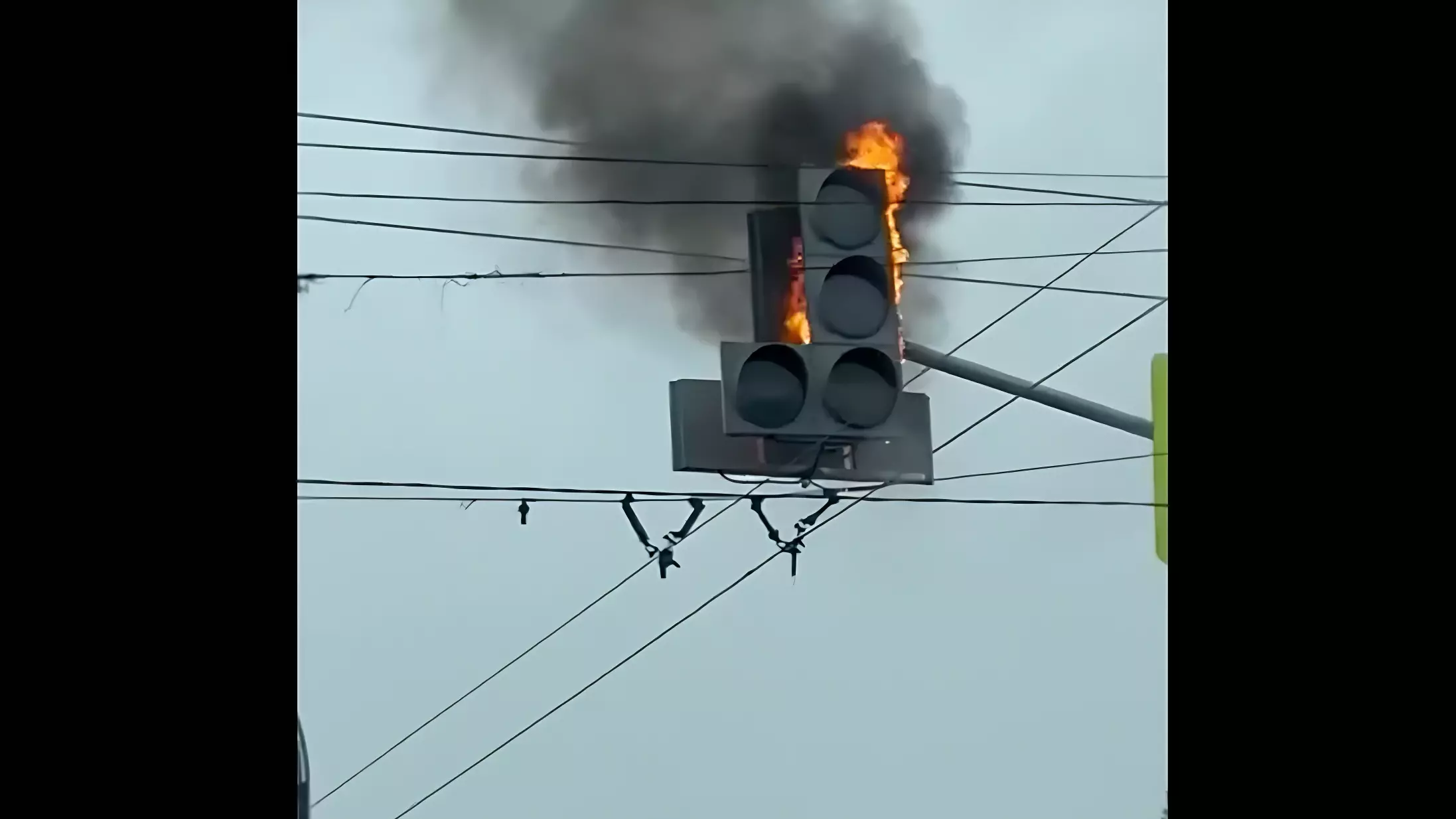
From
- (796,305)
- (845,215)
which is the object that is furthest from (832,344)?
(845,215)

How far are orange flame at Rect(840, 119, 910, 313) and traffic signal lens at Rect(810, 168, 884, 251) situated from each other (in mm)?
89

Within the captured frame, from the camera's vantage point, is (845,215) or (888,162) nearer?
(845,215)

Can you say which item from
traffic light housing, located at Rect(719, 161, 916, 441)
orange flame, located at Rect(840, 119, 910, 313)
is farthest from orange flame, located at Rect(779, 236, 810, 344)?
orange flame, located at Rect(840, 119, 910, 313)

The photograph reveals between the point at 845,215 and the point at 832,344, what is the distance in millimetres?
419

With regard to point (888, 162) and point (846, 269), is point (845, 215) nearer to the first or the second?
point (846, 269)

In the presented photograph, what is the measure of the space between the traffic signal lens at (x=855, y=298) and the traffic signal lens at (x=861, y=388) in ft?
0.28

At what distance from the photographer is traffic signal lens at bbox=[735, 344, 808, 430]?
505 centimetres

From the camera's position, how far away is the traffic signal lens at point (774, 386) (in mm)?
5055

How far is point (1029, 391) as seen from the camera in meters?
4.86

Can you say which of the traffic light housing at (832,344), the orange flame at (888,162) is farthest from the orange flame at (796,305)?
the orange flame at (888,162)

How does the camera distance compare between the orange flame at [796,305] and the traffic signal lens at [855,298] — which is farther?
the orange flame at [796,305]

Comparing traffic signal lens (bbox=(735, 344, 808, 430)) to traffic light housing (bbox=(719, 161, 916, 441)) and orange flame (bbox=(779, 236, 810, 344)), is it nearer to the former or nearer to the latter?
traffic light housing (bbox=(719, 161, 916, 441))

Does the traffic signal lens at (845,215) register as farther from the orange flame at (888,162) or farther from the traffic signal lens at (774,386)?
the traffic signal lens at (774,386)
